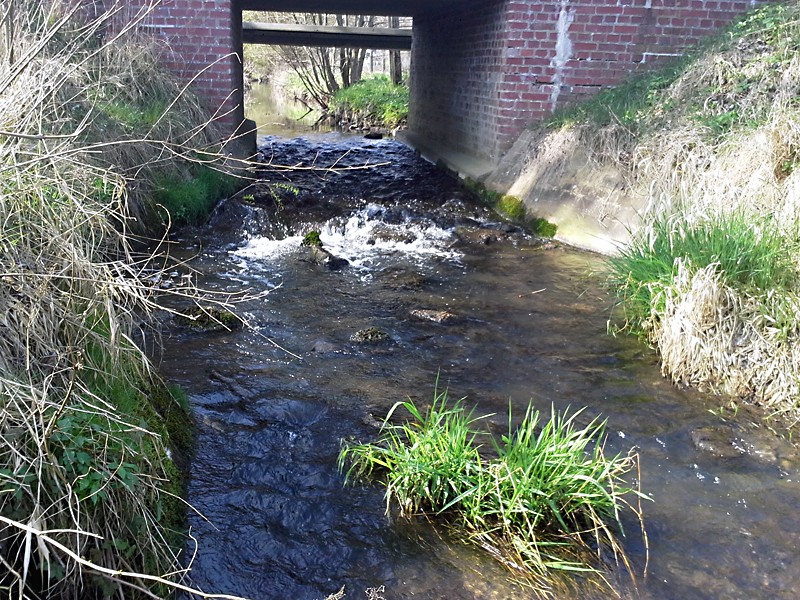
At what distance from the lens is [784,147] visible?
21.5 feet

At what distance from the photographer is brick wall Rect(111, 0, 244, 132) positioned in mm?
9938

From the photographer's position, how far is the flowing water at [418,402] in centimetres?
315

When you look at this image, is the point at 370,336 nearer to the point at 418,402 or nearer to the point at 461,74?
the point at 418,402

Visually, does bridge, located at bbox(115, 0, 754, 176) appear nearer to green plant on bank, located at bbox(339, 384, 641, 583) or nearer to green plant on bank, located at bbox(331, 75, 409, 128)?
green plant on bank, located at bbox(339, 384, 641, 583)

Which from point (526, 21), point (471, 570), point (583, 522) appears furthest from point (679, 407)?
point (526, 21)

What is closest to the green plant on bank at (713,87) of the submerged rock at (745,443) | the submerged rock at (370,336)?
the submerged rock at (745,443)

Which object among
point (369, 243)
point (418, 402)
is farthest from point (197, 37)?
point (418, 402)

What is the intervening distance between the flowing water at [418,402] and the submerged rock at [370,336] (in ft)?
0.23

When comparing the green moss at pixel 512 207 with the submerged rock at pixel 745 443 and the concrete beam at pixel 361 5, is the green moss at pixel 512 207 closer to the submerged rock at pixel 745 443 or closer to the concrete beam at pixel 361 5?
the concrete beam at pixel 361 5

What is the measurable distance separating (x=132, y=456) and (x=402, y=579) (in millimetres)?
1284

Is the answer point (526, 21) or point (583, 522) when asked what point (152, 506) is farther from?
point (526, 21)

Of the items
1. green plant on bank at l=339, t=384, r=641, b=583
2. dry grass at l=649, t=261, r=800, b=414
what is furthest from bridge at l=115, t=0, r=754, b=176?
green plant on bank at l=339, t=384, r=641, b=583

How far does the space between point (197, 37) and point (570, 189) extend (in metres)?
5.80

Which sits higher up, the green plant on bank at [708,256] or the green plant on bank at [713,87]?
the green plant on bank at [713,87]
